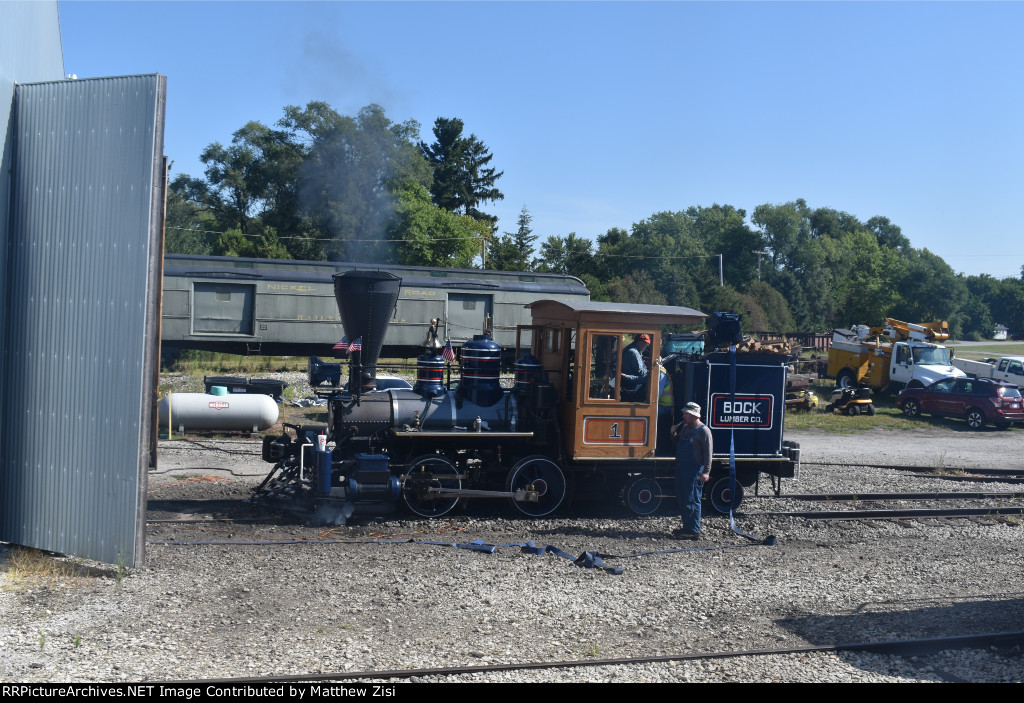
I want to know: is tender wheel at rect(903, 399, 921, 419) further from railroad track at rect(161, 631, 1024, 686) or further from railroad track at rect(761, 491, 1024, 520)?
railroad track at rect(161, 631, 1024, 686)

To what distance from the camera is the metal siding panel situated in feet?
24.6

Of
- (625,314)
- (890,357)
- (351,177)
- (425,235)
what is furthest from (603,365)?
(425,235)

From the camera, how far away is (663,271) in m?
46.6

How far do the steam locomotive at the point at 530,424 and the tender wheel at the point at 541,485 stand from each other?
0.01 m

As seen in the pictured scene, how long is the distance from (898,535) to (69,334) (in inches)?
386

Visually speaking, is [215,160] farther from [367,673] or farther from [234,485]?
[367,673]

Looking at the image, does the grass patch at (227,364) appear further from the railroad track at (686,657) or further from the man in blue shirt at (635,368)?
the railroad track at (686,657)

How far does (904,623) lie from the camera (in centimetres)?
706

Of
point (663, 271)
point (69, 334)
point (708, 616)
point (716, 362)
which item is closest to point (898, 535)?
point (716, 362)

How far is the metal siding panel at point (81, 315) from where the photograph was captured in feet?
24.6

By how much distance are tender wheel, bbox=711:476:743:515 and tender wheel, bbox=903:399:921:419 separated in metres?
16.2

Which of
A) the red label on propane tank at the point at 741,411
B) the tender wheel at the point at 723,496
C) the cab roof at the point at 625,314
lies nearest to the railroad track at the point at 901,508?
the tender wheel at the point at 723,496

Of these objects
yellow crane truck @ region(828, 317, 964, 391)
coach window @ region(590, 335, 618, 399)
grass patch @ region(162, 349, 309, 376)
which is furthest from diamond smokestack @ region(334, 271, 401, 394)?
yellow crane truck @ region(828, 317, 964, 391)

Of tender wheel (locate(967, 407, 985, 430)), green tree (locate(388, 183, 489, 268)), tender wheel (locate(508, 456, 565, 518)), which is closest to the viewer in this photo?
tender wheel (locate(508, 456, 565, 518))
